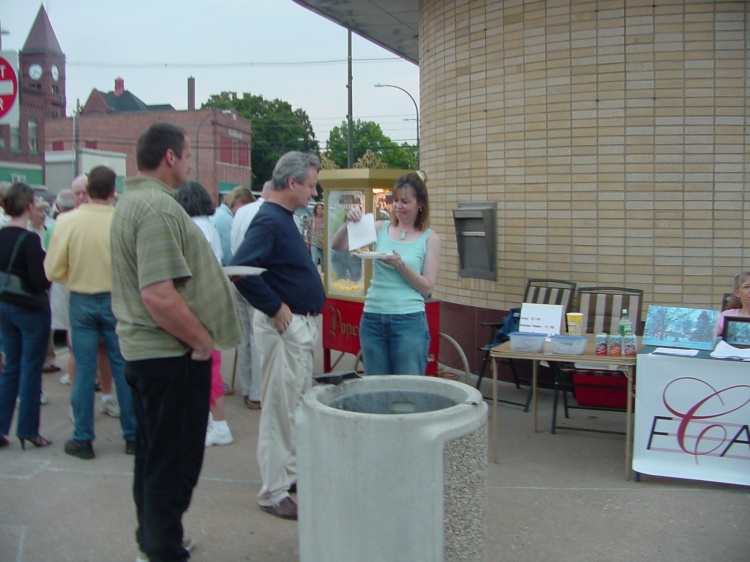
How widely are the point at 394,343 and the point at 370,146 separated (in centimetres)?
7989

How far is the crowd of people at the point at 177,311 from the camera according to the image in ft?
10.9

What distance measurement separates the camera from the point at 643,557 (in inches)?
157

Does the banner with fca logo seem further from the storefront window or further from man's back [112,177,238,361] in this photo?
the storefront window

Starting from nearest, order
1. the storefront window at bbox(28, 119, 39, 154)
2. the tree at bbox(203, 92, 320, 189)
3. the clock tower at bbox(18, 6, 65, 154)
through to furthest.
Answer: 1. the storefront window at bbox(28, 119, 39, 154)
2. the clock tower at bbox(18, 6, 65, 154)
3. the tree at bbox(203, 92, 320, 189)

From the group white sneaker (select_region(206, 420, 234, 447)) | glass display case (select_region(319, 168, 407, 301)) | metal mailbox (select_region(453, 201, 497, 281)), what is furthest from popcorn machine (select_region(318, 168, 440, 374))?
white sneaker (select_region(206, 420, 234, 447))

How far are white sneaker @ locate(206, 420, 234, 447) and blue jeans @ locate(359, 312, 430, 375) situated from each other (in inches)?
58.1

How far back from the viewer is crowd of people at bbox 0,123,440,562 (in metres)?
3.32

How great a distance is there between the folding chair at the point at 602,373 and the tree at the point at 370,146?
71.1 metres

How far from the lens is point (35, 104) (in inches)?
1961

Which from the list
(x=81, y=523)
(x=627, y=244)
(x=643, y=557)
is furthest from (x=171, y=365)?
(x=627, y=244)

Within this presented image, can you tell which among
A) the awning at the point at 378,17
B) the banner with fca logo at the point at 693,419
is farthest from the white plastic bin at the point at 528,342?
the awning at the point at 378,17

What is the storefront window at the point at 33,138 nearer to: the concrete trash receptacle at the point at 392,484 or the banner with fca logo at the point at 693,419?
the banner with fca logo at the point at 693,419

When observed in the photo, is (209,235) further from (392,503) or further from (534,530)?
(392,503)

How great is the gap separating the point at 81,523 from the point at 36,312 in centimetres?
173
